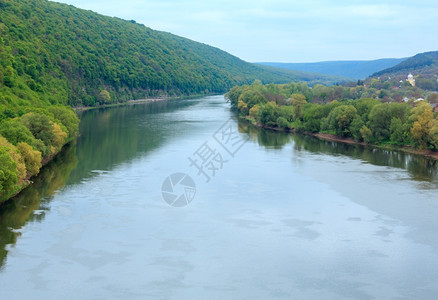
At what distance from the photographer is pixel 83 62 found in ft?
305

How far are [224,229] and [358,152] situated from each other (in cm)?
2401

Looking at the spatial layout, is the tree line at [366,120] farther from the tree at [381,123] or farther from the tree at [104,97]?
the tree at [104,97]

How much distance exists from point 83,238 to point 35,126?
16716 mm

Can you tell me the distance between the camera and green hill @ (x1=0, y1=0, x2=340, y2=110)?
64750 millimetres

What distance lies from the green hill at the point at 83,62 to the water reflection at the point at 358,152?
24.2m

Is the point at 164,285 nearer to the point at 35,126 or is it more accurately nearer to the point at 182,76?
the point at 35,126

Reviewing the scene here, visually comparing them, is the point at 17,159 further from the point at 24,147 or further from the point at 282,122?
the point at 282,122

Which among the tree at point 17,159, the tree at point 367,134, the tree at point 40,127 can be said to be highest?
the tree at point 40,127

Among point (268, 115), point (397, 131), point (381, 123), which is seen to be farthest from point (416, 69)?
point (397, 131)

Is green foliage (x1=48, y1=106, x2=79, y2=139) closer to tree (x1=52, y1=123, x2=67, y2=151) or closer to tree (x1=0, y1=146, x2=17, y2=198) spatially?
tree (x1=52, y1=123, x2=67, y2=151)

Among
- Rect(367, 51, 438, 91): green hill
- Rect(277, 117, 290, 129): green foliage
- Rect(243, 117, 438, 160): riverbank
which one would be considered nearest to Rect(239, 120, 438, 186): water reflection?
Rect(243, 117, 438, 160): riverbank

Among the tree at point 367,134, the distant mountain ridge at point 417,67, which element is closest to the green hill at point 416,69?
the distant mountain ridge at point 417,67

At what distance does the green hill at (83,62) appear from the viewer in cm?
6475

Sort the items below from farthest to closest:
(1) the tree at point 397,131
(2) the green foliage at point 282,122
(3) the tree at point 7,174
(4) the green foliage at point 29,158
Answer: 1. (2) the green foliage at point 282,122
2. (1) the tree at point 397,131
3. (4) the green foliage at point 29,158
4. (3) the tree at point 7,174
